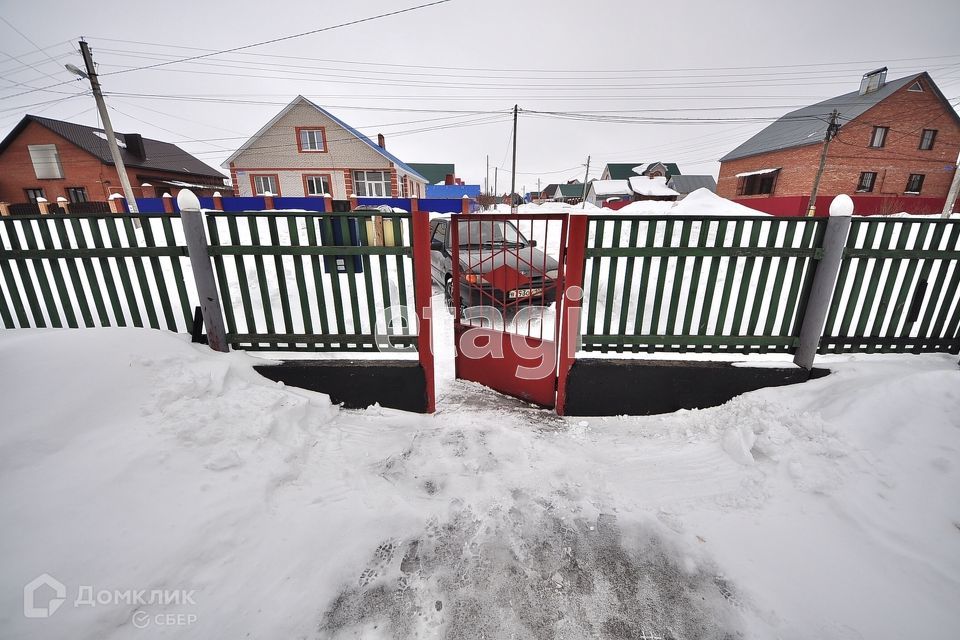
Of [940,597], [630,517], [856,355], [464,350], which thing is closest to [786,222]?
[856,355]

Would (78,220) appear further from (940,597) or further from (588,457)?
(940,597)

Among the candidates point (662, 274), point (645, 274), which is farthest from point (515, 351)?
point (662, 274)

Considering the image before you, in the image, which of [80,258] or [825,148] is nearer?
[80,258]

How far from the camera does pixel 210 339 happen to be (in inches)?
133

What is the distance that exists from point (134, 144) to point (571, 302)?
3647cm

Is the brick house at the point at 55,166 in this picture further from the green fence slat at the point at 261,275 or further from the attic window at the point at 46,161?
the green fence slat at the point at 261,275

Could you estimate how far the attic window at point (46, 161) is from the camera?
79.0ft

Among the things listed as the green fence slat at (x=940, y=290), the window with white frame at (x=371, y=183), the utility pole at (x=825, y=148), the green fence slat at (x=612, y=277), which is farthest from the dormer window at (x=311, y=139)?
the utility pole at (x=825, y=148)

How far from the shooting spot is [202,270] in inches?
125

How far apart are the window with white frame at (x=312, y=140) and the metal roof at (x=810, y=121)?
3165cm

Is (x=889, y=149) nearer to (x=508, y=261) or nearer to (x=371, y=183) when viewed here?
(x=508, y=261)

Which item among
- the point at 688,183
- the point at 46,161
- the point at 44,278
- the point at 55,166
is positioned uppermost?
the point at 688,183

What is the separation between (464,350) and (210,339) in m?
2.45

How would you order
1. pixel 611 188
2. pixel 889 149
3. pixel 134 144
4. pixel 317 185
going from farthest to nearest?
pixel 611 188 < pixel 134 144 < pixel 317 185 < pixel 889 149
